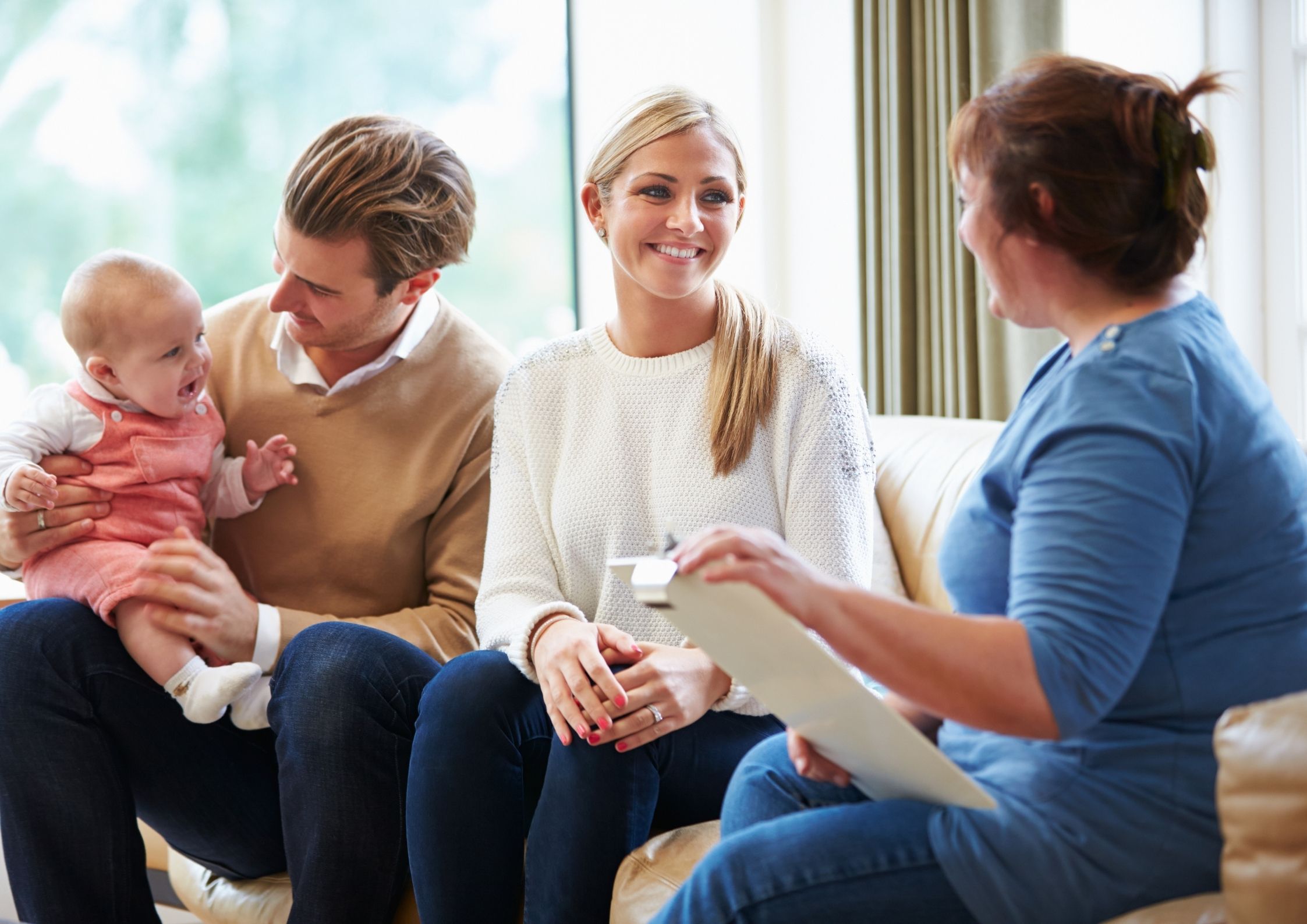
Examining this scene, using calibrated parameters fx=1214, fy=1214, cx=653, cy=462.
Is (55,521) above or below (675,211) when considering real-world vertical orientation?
below

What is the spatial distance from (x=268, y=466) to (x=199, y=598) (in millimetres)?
264

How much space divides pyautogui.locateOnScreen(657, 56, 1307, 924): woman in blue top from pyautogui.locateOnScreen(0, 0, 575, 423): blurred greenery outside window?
1676 mm

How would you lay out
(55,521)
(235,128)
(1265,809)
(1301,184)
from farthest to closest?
(235,128) → (1301,184) → (55,521) → (1265,809)

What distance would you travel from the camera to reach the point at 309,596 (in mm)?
1882

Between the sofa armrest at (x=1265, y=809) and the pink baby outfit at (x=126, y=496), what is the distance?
4.49ft

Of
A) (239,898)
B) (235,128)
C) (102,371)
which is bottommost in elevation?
(239,898)

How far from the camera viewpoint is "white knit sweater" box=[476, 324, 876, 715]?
1.55 m

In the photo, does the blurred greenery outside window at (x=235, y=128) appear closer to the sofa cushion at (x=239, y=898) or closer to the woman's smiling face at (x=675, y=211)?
the woman's smiling face at (x=675, y=211)

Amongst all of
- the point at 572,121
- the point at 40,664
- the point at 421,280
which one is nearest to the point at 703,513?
the point at 421,280

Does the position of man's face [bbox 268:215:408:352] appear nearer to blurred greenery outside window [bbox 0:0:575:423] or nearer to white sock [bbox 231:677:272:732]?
white sock [bbox 231:677:272:732]

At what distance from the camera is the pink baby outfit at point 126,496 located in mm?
1676

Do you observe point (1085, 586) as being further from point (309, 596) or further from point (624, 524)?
point (309, 596)

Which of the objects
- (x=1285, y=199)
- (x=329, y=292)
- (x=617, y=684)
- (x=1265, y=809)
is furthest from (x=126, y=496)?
(x=1285, y=199)

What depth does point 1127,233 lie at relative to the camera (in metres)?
0.98
